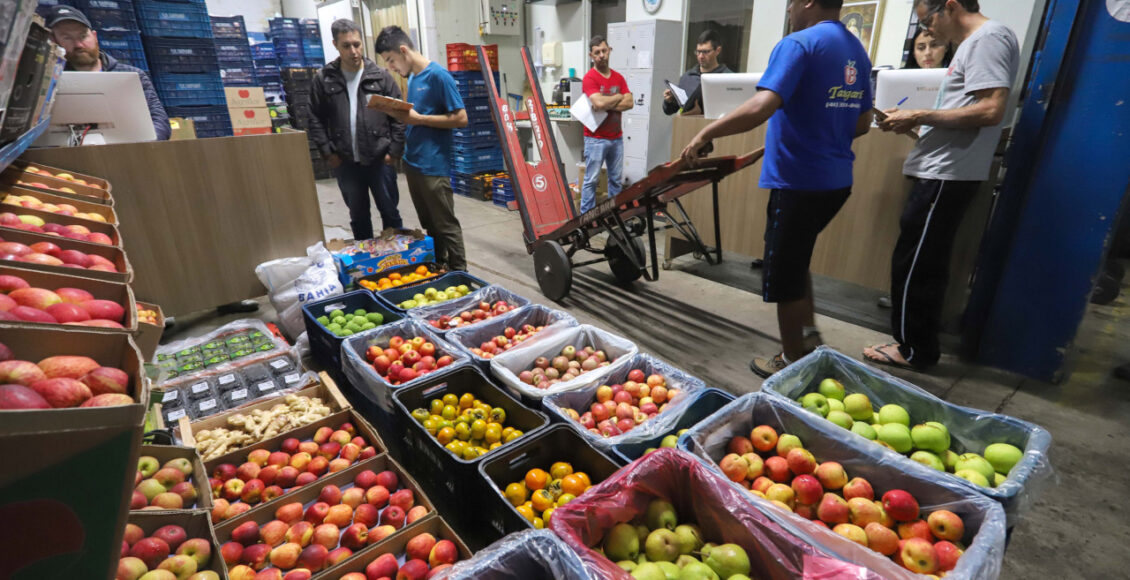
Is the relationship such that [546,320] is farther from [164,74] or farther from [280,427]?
[164,74]

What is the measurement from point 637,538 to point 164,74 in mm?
6981

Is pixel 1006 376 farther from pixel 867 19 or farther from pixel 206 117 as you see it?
pixel 206 117

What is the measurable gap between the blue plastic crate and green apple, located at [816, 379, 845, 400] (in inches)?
275

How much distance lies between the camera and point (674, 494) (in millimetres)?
1370

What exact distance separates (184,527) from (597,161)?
4548mm

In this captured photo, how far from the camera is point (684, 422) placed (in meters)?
1.83

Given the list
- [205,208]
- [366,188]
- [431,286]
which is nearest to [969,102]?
[431,286]

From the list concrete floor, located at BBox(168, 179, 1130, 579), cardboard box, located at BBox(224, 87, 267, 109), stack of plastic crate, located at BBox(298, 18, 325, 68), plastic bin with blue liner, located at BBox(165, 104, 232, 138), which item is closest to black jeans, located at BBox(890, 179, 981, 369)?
concrete floor, located at BBox(168, 179, 1130, 579)

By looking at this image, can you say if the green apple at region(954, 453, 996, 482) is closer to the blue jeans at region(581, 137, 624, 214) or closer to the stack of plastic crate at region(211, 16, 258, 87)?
the blue jeans at region(581, 137, 624, 214)

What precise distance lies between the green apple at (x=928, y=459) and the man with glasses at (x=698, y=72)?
339cm

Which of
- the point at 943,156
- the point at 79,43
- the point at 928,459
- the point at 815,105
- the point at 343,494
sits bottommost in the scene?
the point at 343,494

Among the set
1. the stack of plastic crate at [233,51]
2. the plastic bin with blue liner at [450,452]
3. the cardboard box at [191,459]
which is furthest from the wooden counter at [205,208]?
the stack of plastic crate at [233,51]

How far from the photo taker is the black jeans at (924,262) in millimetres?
2451

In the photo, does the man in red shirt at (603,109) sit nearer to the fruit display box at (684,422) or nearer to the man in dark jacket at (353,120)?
the man in dark jacket at (353,120)
